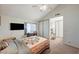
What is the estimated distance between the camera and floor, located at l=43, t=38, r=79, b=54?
183cm

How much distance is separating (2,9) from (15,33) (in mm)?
524

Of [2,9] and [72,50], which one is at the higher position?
[2,9]

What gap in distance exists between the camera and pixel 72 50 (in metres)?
1.83

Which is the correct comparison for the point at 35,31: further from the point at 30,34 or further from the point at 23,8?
the point at 23,8

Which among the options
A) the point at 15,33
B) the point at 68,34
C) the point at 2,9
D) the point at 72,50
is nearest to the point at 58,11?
the point at 68,34

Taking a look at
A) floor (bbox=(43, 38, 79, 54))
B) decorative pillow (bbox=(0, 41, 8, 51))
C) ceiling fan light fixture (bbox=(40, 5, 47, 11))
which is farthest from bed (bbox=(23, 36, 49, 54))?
ceiling fan light fixture (bbox=(40, 5, 47, 11))

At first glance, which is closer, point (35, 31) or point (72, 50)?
point (72, 50)

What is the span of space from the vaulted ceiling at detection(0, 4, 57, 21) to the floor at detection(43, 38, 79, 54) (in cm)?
60

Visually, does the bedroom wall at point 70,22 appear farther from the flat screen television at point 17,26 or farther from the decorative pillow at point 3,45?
the decorative pillow at point 3,45

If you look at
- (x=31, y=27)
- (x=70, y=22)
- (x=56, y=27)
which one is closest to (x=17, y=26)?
(x=31, y=27)

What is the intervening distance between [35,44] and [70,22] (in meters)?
0.83

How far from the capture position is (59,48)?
6.16 feet

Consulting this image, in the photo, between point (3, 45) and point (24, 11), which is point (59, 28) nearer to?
point (24, 11)

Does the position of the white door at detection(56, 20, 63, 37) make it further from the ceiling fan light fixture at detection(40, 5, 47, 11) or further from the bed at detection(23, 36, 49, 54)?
the ceiling fan light fixture at detection(40, 5, 47, 11)
